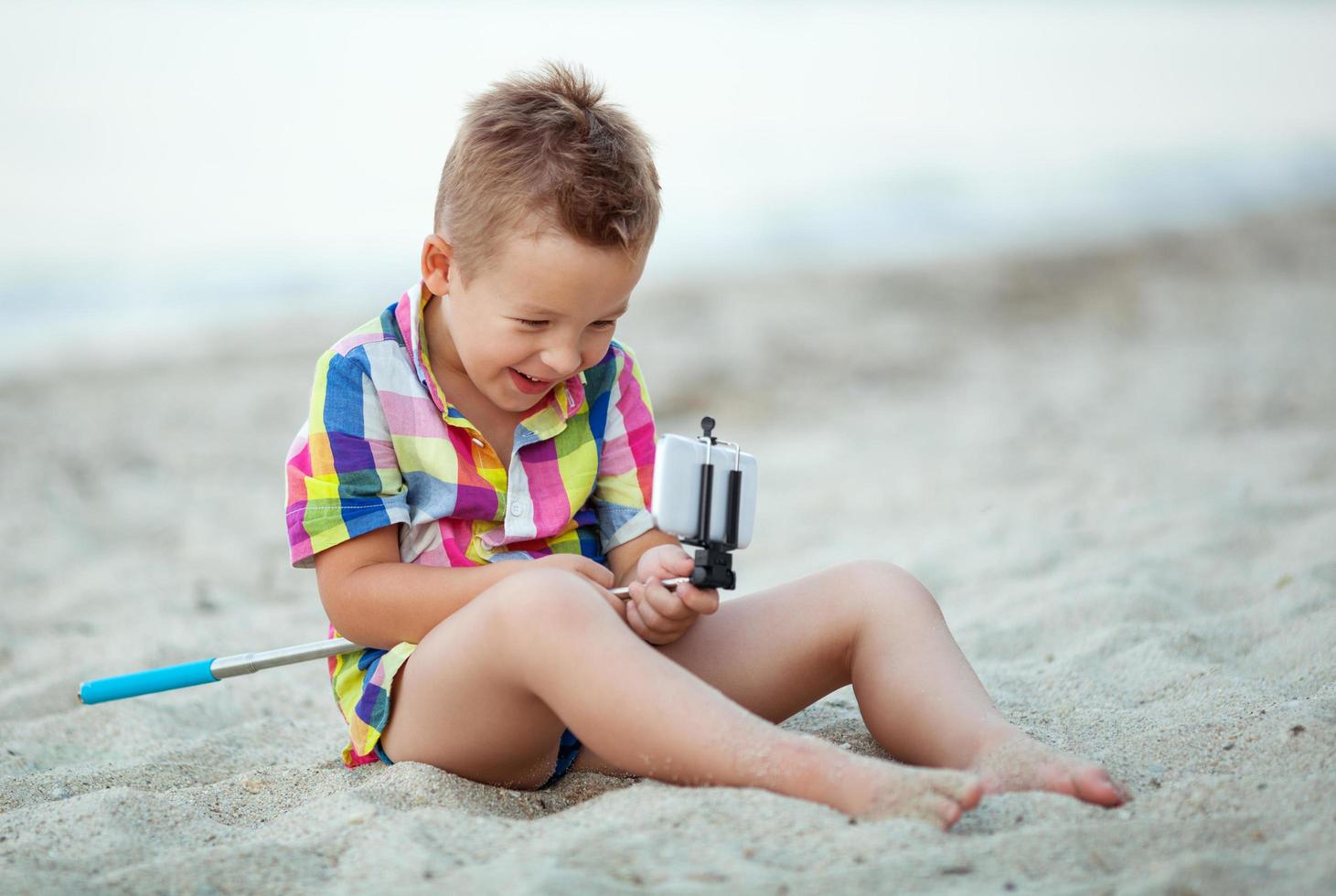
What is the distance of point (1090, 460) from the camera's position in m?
4.18

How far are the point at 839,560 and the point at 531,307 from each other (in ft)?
5.68

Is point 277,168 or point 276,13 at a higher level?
point 276,13

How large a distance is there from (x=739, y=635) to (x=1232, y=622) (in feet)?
3.68

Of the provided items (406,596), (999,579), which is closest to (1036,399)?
Answer: (999,579)

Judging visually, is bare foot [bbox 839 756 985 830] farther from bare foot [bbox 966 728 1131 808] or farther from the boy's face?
the boy's face

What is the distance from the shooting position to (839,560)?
3.30 metres

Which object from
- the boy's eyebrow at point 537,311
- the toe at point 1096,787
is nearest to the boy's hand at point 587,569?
the boy's eyebrow at point 537,311

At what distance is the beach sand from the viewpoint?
1.45m

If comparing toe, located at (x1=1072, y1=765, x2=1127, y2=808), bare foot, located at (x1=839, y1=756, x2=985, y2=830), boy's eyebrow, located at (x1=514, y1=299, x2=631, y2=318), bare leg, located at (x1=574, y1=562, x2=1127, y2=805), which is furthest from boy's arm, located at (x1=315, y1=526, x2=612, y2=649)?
toe, located at (x1=1072, y1=765, x2=1127, y2=808)

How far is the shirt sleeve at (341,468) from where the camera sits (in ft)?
6.03

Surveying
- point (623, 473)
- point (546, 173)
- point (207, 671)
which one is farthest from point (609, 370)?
point (207, 671)

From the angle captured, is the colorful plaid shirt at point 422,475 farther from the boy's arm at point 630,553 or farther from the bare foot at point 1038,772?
the bare foot at point 1038,772

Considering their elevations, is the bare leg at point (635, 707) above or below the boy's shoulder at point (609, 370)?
below

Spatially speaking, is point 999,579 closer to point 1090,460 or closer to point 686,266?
point 1090,460
